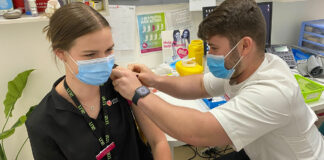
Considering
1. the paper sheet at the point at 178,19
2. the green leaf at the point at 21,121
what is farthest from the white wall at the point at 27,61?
the green leaf at the point at 21,121

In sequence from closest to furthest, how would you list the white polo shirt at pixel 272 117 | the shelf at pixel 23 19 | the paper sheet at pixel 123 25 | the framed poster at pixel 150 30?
1. the white polo shirt at pixel 272 117
2. the shelf at pixel 23 19
3. the paper sheet at pixel 123 25
4. the framed poster at pixel 150 30

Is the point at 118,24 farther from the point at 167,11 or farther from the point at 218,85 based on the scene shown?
the point at 218,85

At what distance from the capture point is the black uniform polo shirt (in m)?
1.04

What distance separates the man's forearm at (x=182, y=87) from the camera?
1482 mm

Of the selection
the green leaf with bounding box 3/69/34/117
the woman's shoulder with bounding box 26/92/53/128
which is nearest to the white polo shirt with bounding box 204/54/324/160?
the woman's shoulder with bounding box 26/92/53/128

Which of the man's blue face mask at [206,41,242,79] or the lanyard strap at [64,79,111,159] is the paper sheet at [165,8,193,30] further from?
the lanyard strap at [64,79,111,159]

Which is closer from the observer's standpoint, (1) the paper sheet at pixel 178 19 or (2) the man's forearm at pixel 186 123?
(2) the man's forearm at pixel 186 123

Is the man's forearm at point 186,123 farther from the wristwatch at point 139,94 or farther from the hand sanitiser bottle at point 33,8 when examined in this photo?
the hand sanitiser bottle at point 33,8

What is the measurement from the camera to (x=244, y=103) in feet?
3.27

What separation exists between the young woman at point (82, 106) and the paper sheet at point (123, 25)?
2.42ft

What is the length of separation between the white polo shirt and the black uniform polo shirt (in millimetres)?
489

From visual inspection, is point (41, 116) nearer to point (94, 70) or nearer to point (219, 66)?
point (94, 70)

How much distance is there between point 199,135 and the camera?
0.99 meters

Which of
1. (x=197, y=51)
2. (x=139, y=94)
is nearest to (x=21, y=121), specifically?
(x=139, y=94)
